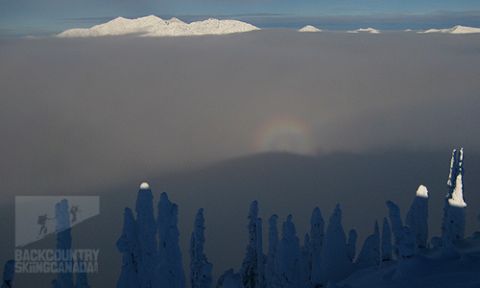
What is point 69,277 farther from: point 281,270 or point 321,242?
point 321,242

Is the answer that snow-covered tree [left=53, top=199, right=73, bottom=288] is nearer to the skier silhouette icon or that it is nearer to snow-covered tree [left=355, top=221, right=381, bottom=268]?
the skier silhouette icon

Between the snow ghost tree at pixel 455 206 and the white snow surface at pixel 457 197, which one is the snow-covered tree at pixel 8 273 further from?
the white snow surface at pixel 457 197

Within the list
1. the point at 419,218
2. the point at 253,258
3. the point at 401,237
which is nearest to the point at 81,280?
the point at 253,258

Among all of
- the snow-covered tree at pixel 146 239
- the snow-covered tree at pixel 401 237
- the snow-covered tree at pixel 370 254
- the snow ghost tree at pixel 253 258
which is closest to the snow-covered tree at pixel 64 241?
the snow-covered tree at pixel 146 239

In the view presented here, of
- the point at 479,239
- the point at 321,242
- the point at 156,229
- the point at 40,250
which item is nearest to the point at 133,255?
the point at 156,229

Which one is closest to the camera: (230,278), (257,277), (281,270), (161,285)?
(230,278)

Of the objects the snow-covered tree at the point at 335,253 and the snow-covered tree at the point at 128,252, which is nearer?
the snow-covered tree at the point at 128,252
